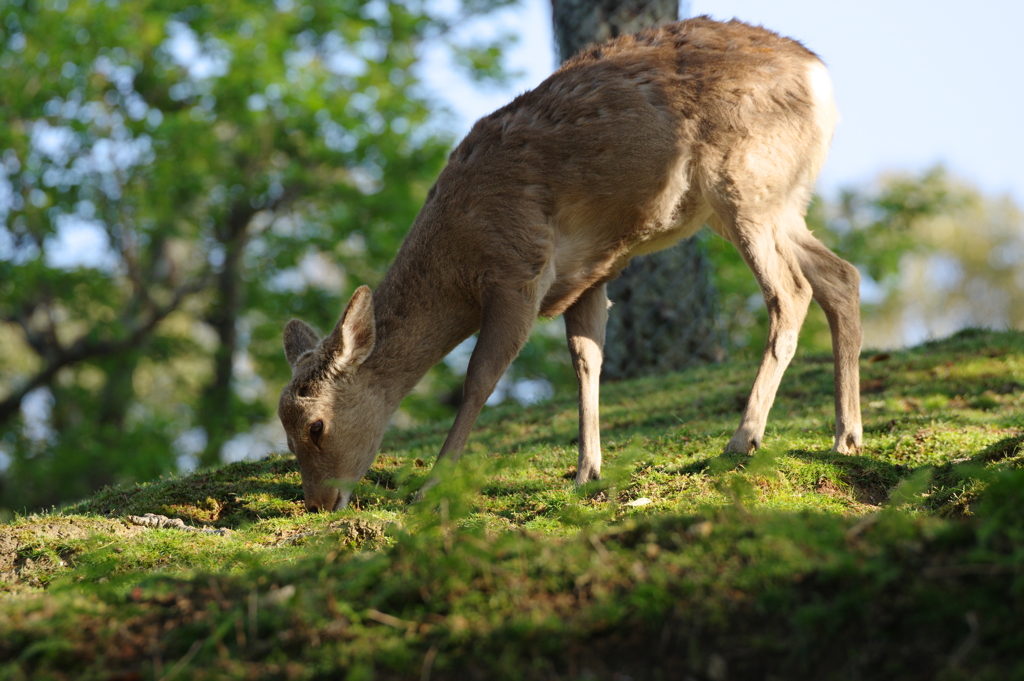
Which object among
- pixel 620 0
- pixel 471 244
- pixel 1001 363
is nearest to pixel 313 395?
pixel 471 244

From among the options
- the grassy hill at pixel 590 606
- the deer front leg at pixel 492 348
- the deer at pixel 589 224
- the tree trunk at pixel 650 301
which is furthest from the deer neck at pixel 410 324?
the tree trunk at pixel 650 301

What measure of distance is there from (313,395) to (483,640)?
3606 mm

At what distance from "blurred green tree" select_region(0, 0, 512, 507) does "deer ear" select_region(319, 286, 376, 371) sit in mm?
11864

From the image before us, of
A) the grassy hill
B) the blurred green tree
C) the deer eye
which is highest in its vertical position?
the blurred green tree

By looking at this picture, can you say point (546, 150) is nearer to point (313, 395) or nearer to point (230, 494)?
point (313, 395)

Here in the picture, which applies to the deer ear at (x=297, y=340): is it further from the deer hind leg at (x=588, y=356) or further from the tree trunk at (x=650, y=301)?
the tree trunk at (x=650, y=301)

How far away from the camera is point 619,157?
539 centimetres

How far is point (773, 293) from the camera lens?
557 centimetres

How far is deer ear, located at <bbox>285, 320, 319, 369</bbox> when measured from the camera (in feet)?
20.6

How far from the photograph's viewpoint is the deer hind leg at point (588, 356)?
18.0ft

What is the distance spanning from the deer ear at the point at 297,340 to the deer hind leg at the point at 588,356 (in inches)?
75.2

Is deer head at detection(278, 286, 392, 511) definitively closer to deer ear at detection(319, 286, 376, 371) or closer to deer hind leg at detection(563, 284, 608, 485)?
deer ear at detection(319, 286, 376, 371)

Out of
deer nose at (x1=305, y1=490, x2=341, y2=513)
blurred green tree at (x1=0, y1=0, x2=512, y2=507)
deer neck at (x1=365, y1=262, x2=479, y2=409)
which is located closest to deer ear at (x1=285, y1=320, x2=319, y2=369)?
deer neck at (x1=365, y1=262, x2=479, y2=409)

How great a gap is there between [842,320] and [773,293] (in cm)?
56
